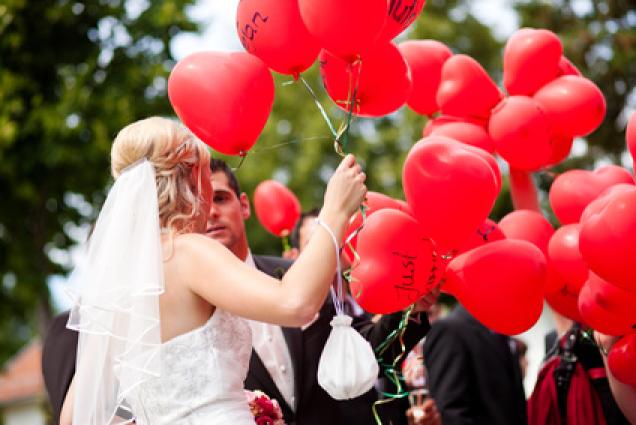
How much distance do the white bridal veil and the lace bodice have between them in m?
0.07

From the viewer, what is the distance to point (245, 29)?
295 cm

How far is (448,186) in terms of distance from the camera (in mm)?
2883

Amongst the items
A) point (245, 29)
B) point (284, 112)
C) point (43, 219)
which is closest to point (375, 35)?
point (245, 29)

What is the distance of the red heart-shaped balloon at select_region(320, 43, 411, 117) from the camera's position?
3.01 meters

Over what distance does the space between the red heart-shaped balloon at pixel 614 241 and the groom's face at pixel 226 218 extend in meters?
1.82

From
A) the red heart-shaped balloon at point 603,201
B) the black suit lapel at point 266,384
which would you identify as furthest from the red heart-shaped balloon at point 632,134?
the black suit lapel at point 266,384

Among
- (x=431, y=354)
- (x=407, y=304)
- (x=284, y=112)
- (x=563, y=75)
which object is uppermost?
(x=563, y=75)

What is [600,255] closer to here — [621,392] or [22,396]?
[621,392]

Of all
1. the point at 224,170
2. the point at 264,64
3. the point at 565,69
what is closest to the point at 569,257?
the point at 565,69

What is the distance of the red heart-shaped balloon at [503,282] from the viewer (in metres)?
3.01

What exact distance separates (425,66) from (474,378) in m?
1.99

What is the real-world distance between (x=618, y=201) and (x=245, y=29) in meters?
1.50

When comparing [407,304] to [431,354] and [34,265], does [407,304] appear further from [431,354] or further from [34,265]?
[34,265]

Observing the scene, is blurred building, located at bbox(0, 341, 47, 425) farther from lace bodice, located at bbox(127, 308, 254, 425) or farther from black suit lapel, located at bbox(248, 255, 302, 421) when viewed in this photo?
lace bodice, located at bbox(127, 308, 254, 425)
